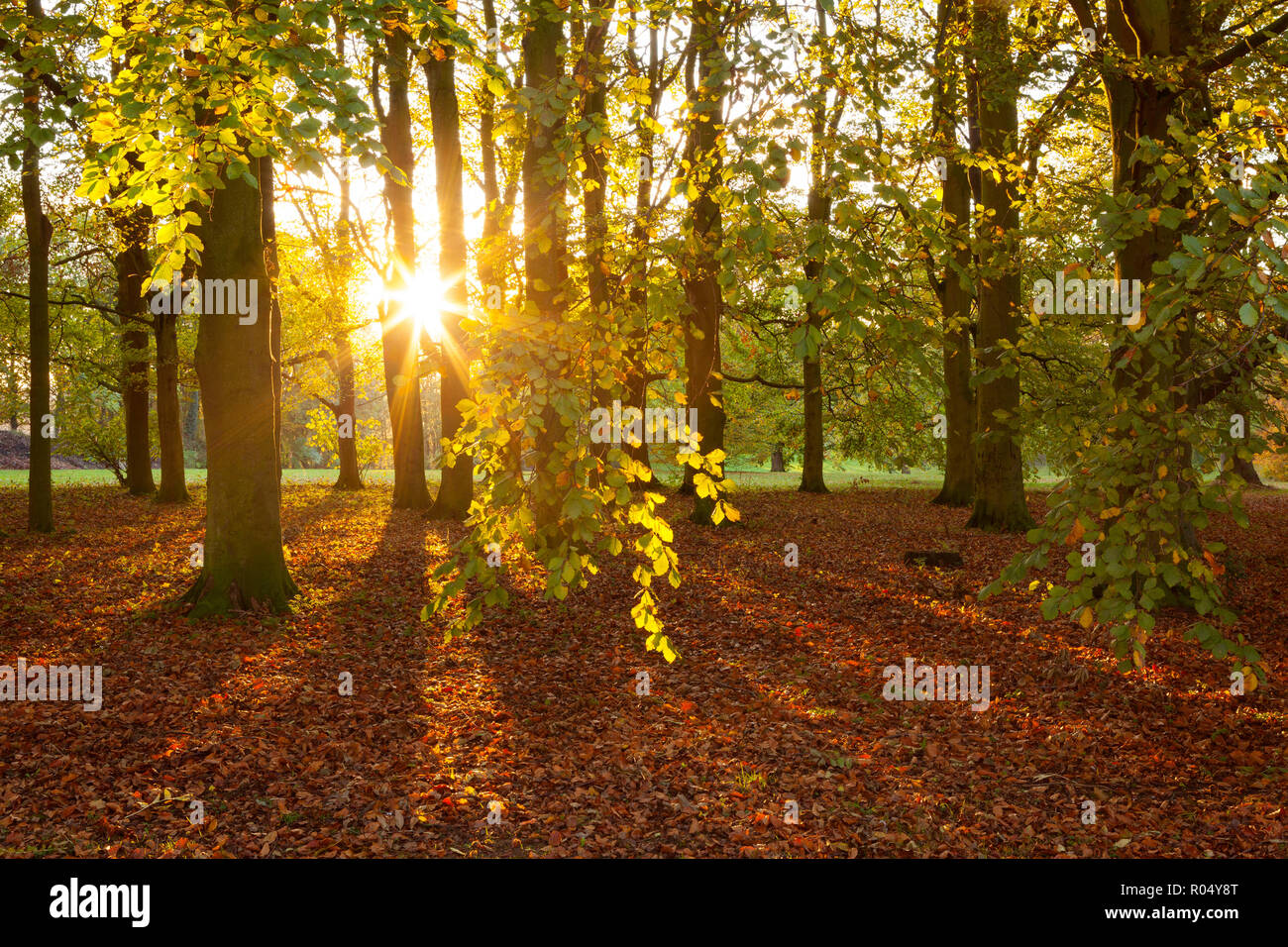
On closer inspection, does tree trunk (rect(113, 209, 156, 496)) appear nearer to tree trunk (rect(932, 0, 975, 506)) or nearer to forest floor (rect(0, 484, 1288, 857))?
forest floor (rect(0, 484, 1288, 857))

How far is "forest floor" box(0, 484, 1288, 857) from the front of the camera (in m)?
5.25

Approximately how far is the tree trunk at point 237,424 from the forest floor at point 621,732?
0.59m

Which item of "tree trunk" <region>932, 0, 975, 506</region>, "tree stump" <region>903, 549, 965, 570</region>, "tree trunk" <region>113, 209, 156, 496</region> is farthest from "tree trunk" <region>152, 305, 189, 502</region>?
"tree trunk" <region>932, 0, 975, 506</region>

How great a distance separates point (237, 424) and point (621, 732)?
555 cm

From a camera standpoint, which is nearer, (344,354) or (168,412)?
(168,412)

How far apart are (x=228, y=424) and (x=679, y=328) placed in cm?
739

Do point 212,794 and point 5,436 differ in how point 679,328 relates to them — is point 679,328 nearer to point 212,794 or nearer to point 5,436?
point 212,794

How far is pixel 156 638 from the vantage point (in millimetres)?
8602

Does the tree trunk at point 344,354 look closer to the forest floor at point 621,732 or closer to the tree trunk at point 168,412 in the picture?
the tree trunk at point 168,412

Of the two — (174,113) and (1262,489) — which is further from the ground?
(174,113)

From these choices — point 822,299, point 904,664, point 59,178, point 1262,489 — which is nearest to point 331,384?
point 59,178

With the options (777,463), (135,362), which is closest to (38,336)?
(135,362)

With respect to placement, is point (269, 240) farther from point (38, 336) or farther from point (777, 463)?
point (777, 463)

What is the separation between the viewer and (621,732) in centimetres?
692
